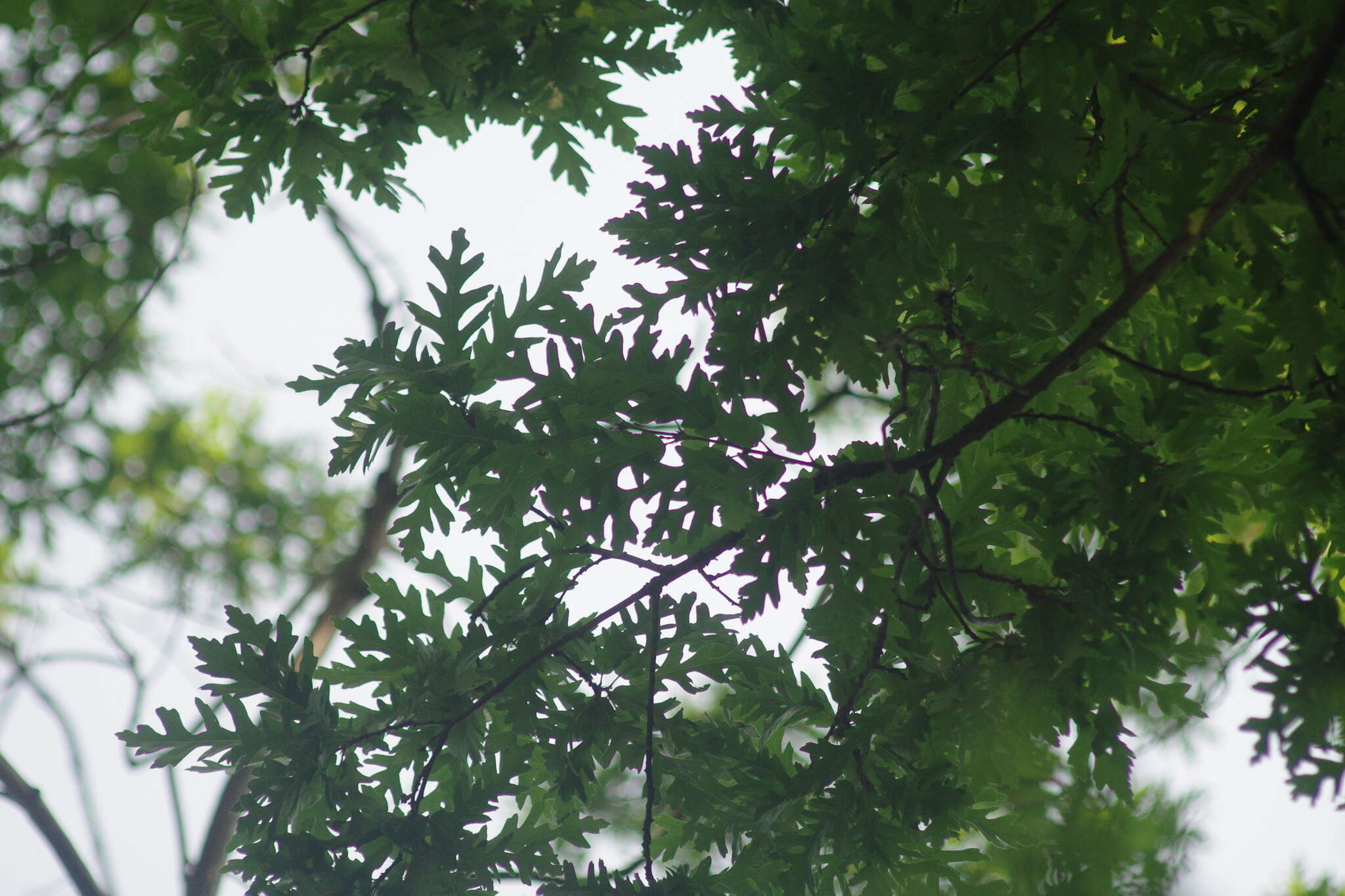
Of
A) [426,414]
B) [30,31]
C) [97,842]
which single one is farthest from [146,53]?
[426,414]

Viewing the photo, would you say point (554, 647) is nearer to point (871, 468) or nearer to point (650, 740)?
point (650, 740)

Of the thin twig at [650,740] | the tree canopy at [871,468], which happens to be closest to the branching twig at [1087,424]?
the tree canopy at [871,468]

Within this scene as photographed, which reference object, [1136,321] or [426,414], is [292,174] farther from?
[1136,321]

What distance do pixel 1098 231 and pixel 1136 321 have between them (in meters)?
0.33

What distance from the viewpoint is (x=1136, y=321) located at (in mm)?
2256

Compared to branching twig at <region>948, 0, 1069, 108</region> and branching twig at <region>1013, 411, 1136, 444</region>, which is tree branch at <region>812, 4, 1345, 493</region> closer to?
branching twig at <region>1013, 411, 1136, 444</region>

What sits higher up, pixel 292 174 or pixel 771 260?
pixel 292 174

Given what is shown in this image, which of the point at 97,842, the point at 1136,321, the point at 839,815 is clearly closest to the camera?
the point at 839,815

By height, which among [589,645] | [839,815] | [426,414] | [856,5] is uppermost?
[856,5]

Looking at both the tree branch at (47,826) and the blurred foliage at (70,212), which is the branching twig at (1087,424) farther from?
the blurred foliage at (70,212)

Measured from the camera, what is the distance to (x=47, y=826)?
3.79m

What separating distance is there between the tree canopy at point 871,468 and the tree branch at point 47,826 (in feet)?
6.50

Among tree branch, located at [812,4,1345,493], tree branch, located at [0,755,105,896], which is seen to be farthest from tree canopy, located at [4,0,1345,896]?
tree branch, located at [0,755,105,896]

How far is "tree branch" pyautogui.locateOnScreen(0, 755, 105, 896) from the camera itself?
11.9 ft
